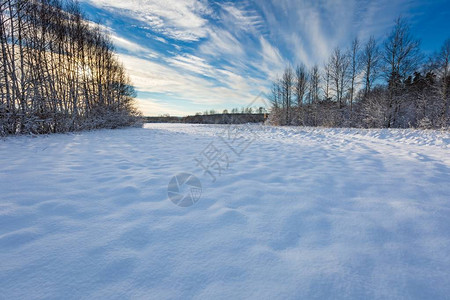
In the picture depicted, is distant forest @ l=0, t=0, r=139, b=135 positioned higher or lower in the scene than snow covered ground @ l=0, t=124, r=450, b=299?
higher

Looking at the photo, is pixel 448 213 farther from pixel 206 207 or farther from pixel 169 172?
pixel 169 172

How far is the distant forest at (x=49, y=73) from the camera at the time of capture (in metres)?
6.90

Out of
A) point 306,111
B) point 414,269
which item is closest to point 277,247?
point 414,269

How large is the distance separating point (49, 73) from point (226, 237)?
39.9 ft

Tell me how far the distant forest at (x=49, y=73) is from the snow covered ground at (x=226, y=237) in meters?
6.86

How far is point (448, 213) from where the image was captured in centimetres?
180

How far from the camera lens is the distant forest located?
690 cm

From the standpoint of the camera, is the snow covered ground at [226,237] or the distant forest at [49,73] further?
the distant forest at [49,73]

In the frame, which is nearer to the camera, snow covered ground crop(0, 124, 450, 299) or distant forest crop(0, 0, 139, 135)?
snow covered ground crop(0, 124, 450, 299)

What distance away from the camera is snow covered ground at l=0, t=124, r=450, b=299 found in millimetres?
1023

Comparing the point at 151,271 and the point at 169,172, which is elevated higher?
the point at 169,172

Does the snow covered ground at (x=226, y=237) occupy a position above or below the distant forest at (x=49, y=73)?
below

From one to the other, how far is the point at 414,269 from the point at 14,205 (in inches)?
136

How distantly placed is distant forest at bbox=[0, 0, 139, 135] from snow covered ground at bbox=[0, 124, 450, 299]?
686cm
